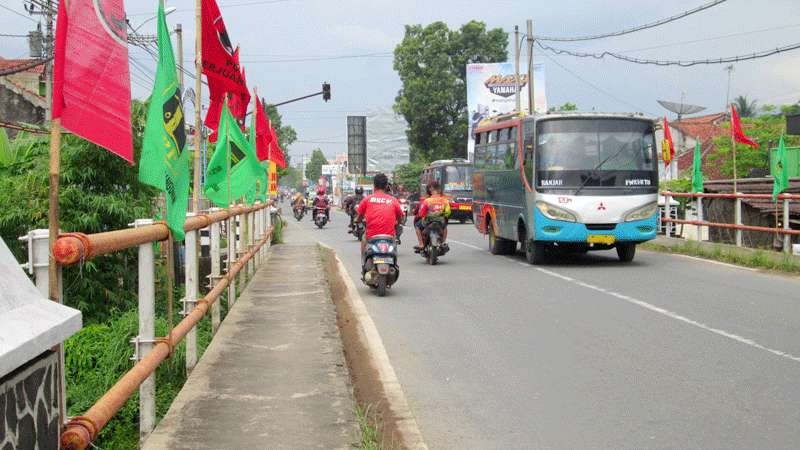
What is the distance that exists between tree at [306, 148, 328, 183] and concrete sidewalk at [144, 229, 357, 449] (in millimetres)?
163270

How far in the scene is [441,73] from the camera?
2403 inches

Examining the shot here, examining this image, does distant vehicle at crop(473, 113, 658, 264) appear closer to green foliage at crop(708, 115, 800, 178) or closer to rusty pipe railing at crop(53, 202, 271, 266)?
rusty pipe railing at crop(53, 202, 271, 266)

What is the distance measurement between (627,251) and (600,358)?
913 centimetres

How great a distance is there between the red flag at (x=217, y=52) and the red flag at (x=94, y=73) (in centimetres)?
559

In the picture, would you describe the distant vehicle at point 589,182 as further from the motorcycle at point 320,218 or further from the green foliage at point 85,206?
the motorcycle at point 320,218

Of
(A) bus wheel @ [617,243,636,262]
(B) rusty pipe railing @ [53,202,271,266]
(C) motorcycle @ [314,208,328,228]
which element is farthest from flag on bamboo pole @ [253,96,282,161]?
(C) motorcycle @ [314,208,328,228]

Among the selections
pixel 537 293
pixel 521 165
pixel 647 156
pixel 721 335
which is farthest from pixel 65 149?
pixel 647 156

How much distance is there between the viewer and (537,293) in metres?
11.7

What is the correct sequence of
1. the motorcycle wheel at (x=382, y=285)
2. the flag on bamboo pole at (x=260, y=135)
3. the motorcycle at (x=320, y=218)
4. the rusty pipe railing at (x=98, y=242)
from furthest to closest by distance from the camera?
the motorcycle at (x=320, y=218) → the flag on bamboo pole at (x=260, y=135) → the motorcycle wheel at (x=382, y=285) → the rusty pipe railing at (x=98, y=242)

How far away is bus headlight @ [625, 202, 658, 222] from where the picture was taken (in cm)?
1512

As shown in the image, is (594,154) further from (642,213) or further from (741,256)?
(741,256)

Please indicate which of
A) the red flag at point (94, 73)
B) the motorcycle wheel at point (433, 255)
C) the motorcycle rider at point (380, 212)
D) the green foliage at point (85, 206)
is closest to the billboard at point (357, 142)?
the motorcycle wheel at point (433, 255)

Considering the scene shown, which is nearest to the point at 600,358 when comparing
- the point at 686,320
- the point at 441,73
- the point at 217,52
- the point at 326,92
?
the point at 686,320

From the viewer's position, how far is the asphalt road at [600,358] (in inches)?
207
